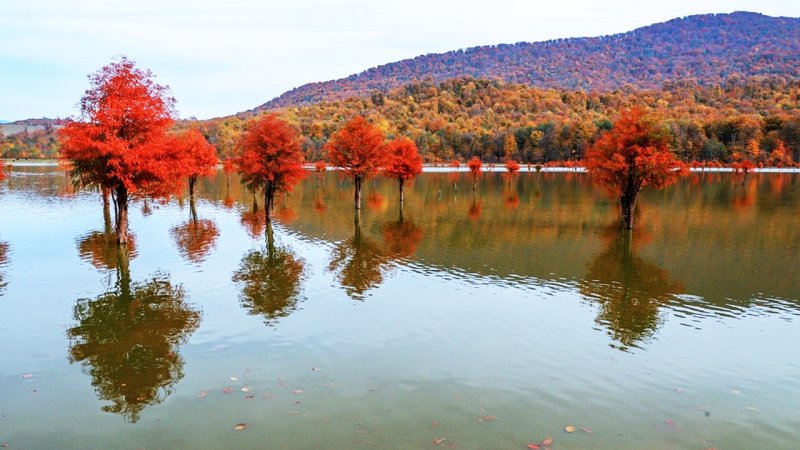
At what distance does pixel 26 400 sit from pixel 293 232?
110ft

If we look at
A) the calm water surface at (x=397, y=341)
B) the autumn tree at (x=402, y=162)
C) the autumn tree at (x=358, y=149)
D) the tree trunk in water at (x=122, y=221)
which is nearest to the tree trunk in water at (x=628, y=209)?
the calm water surface at (x=397, y=341)

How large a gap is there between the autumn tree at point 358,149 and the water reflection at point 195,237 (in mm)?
16161

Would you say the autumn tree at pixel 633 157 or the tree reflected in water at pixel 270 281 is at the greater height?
the autumn tree at pixel 633 157

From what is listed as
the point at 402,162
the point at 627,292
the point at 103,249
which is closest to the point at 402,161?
the point at 402,162

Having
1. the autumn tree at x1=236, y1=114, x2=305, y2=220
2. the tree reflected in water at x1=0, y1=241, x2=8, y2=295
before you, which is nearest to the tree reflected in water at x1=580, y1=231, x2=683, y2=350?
the tree reflected in water at x1=0, y1=241, x2=8, y2=295

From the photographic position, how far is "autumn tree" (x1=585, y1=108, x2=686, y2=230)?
46.4 metres

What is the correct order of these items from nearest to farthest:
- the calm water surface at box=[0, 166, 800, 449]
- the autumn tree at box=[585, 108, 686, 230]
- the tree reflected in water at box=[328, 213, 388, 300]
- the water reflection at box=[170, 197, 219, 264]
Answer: the calm water surface at box=[0, 166, 800, 449]
the tree reflected in water at box=[328, 213, 388, 300]
the water reflection at box=[170, 197, 219, 264]
the autumn tree at box=[585, 108, 686, 230]

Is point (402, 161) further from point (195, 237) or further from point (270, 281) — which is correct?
point (270, 281)

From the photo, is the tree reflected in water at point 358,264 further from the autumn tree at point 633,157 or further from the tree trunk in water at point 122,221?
the autumn tree at point 633,157

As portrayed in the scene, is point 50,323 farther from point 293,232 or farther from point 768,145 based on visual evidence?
point 768,145

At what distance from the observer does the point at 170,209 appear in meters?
65.1

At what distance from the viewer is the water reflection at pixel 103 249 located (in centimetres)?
3381

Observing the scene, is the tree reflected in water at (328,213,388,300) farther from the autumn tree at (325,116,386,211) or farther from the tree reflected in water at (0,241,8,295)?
the autumn tree at (325,116,386,211)

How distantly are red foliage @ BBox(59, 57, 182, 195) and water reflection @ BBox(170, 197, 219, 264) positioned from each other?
211 inches
